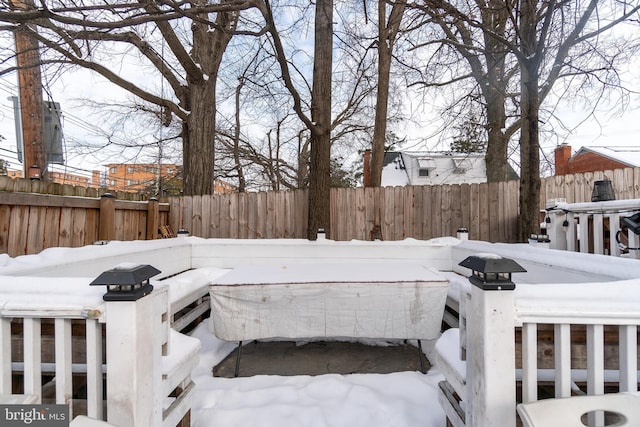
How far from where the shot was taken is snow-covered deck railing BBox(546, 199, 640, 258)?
7.97 ft

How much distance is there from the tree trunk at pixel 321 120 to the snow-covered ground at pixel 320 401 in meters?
2.72

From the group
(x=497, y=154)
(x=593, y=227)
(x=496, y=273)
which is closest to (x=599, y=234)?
(x=593, y=227)

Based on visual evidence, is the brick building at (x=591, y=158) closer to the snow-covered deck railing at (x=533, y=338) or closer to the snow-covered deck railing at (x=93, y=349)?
the snow-covered deck railing at (x=533, y=338)

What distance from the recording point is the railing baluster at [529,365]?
1077 mm

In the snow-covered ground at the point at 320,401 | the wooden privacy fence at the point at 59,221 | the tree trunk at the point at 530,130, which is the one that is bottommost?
the snow-covered ground at the point at 320,401

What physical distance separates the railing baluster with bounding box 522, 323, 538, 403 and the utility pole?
4018 millimetres

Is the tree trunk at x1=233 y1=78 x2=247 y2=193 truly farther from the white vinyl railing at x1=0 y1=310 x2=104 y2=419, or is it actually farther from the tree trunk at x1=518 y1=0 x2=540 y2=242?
the white vinyl railing at x1=0 y1=310 x2=104 y2=419

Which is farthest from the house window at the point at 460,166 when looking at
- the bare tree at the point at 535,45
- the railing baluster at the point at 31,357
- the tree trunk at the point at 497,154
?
the railing baluster at the point at 31,357

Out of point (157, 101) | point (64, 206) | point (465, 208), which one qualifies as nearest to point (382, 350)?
point (465, 208)

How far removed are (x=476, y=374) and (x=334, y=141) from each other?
1110 centimetres

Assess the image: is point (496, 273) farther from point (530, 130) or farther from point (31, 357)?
point (530, 130)

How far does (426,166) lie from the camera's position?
1722 cm

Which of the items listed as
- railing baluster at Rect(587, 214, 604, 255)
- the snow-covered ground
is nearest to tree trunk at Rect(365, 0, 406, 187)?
railing baluster at Rect(587, 214, 604, 255)

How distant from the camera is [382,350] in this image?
259 centimetres
